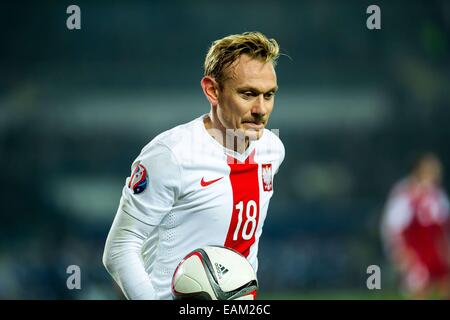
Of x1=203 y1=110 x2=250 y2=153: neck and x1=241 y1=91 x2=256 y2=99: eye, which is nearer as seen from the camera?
x1=241 y1=91 x2=256 y2=99: eye

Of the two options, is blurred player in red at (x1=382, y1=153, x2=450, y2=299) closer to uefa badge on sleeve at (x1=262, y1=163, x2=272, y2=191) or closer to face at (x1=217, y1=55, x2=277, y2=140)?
uefa badge on sleeve at (x1=262, y1=163, x2=272, y2=191)

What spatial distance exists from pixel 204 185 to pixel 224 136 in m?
0.30

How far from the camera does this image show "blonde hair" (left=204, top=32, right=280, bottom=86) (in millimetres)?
3869

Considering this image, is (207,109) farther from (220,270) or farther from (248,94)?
(220,270)

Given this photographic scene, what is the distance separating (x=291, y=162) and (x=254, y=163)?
9.37 m

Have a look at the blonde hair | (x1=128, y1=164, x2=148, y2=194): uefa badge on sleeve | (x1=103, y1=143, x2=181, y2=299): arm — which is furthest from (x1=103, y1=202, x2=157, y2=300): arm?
the blonde hair

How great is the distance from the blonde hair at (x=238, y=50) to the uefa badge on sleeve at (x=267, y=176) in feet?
1.81

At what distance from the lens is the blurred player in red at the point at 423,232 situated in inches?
447

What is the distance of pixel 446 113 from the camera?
13820 mm

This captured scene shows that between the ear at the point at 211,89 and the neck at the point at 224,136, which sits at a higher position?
the ear at the point at 211,89

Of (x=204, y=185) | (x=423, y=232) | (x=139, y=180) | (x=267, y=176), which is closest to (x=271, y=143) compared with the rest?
(x=267, y=176)

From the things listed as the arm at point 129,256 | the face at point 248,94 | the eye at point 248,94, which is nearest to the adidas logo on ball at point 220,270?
the arm at point 129,256

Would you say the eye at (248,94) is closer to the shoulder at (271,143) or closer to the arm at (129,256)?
the shoulder at (271,143)

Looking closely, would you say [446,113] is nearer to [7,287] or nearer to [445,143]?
[445,143]
